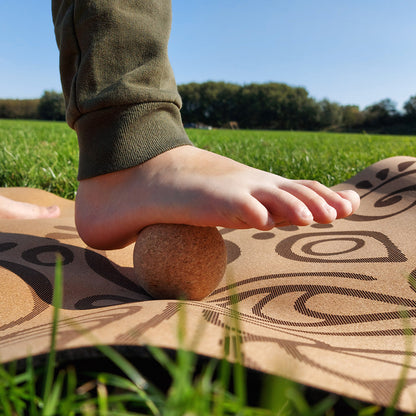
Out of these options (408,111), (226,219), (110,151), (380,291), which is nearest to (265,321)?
(226,219)

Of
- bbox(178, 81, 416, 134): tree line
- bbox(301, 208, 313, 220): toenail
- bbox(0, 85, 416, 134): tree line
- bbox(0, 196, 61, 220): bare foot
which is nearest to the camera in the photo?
bbox(301, 208, 313, 220): toenail

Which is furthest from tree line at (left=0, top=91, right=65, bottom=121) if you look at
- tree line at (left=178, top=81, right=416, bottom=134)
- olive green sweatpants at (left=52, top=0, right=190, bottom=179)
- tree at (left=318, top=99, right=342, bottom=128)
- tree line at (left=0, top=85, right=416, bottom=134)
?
olive green sweatpants at (left=52, top=0, right=190, bottom=179)

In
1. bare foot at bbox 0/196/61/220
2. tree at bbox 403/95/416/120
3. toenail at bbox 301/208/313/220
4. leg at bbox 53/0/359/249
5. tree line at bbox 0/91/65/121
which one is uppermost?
tree at bbox 403/95/416/120

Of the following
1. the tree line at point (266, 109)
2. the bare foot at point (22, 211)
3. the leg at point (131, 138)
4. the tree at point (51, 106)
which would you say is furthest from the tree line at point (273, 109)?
the leg at point (131, 138)

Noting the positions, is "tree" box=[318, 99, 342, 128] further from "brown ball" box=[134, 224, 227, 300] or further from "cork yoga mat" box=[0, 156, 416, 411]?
"brown ball" box=[134, 224, 227, 300]

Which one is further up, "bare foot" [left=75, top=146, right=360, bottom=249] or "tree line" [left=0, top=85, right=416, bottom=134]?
"tree line" [left=0, top=85, right=416, bottom=134]

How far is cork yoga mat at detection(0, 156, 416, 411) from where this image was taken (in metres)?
0.59

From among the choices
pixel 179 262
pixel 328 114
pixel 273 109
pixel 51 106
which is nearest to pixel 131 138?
pixel 179 262

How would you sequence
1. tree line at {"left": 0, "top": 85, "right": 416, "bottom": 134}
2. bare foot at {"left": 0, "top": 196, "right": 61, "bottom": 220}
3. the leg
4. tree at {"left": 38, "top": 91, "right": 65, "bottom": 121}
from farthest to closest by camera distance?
1. tree line at {"left": 0, "top": 85, "right": 416, "bottom": 134}
2. tree at {"left": 38, "top": 91, "right": 65, "bottom": 121}
3. bare foot at {"left": 0, "top": 196, "right": 61, "bottom": 220}
4. the leg

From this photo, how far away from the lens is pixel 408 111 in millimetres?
46031

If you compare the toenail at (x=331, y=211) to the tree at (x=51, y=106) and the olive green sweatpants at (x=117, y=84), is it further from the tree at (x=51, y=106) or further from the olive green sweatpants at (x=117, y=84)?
the tree at (x=51, y=106)

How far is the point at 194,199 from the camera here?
3.53 feet

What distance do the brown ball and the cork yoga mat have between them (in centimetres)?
5

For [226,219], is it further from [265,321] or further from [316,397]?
[316,397]
